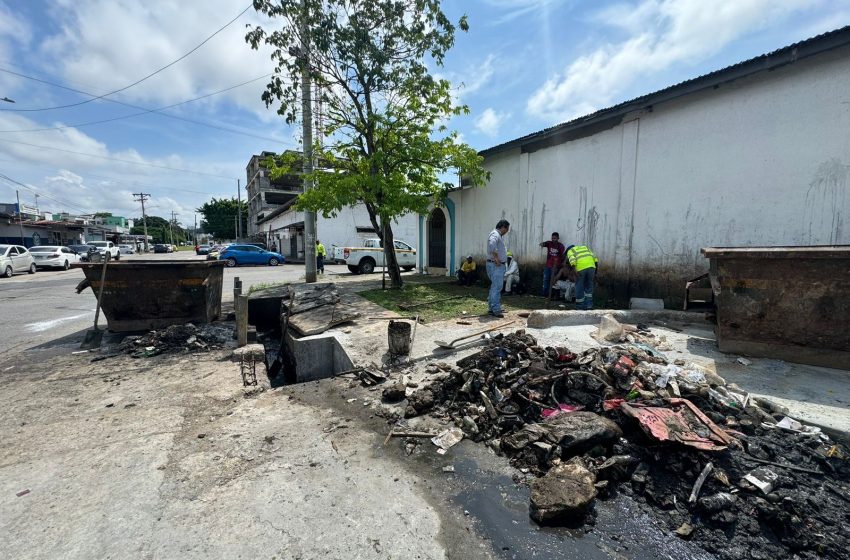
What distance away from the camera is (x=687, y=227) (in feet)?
23.4

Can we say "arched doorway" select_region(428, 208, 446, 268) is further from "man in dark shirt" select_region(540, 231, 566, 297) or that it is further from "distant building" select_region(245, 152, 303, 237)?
"distant building" select_region(245, 152, 303, 237)

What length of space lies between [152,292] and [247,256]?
66.6 feet

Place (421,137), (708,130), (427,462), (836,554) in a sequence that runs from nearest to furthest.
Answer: (836,554)
(427,462)
(708,130)
(421,137)

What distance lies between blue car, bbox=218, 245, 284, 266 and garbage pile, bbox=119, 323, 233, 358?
20.4 meters

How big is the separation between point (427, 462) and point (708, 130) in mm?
7706

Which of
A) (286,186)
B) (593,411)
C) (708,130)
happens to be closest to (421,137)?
(708,130)

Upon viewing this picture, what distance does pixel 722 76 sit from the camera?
6395mm

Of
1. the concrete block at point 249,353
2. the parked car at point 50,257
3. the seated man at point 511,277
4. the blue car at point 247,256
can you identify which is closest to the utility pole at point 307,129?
the concrete block at point 249,353

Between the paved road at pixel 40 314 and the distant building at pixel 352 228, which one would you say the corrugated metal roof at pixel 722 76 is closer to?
the paved road at pixel 40 314

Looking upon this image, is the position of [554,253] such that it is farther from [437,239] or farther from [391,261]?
[437,239]

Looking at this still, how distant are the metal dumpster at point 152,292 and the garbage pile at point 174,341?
0.42 m

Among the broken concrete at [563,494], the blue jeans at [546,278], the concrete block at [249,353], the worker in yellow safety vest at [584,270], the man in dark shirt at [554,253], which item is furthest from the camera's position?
the blue jeans at [546,278]

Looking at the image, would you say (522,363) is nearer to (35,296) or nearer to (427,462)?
(427,462)

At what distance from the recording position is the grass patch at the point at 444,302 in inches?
295
